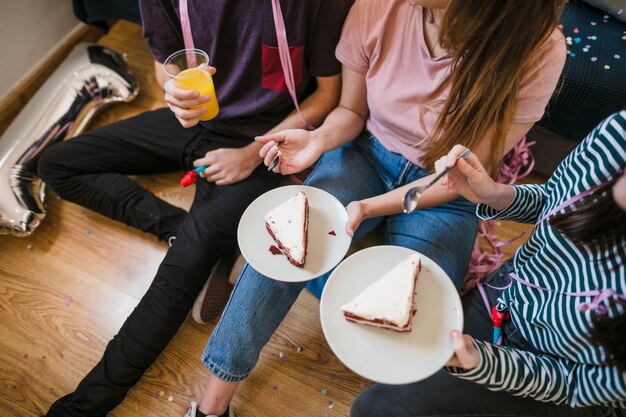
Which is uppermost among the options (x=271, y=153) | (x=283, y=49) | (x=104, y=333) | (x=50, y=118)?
(x=283, y=49)

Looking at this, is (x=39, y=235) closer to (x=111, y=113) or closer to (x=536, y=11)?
(x=111, y=113)

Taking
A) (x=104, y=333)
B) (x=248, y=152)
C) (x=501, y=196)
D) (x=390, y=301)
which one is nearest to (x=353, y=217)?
(x=390, y=301)

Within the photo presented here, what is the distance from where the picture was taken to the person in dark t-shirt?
123 centimetres

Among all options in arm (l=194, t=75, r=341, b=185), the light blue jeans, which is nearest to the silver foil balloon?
arm (l=194, t=75, r=341, b=185)

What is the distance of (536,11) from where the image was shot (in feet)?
2.86

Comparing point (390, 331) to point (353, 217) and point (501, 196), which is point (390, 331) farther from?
point (501, 196)

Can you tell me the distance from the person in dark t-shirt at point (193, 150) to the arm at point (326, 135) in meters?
0.08

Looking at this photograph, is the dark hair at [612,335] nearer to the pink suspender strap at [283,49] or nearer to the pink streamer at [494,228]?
the pink streamer at [494,228]

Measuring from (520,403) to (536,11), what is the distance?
0.90m

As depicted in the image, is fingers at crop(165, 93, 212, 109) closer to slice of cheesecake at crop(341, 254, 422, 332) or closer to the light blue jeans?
the light blue jeans

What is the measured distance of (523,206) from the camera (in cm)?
108

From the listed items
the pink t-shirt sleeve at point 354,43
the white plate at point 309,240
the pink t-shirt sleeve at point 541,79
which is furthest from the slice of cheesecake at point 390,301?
the pink t-shirt sleeve at point 354,43

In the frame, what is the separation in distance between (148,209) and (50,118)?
0.68 metres

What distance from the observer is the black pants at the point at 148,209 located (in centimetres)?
130
